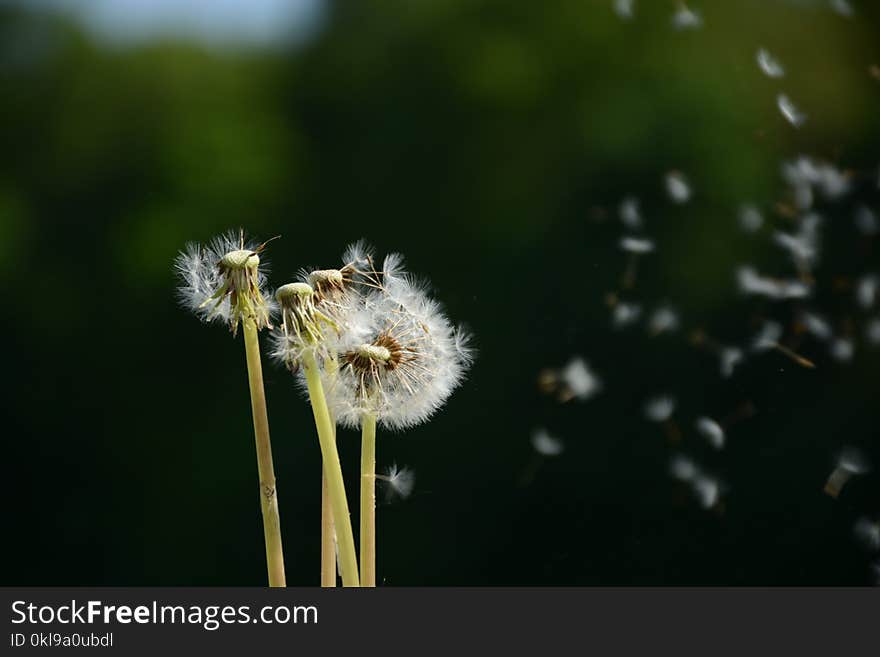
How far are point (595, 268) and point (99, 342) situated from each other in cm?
60

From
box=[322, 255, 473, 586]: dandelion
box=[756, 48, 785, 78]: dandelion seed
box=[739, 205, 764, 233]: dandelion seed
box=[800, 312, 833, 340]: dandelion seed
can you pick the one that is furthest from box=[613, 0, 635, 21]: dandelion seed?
box=[322, 255, 473, 586]: dandelion

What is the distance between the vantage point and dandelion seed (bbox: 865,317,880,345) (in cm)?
116

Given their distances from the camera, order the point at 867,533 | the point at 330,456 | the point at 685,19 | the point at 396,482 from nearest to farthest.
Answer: the point at 330,456
the point at 396,482
the point at 867,533
the point at 685,19

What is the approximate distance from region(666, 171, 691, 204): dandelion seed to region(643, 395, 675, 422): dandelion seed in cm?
24

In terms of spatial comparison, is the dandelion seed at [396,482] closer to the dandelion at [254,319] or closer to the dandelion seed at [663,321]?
the dandelion at [254,319]

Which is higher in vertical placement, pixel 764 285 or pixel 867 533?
pixel 764 285

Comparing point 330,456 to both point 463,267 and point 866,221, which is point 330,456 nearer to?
point 463,267

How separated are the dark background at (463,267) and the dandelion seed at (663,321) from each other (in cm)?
2

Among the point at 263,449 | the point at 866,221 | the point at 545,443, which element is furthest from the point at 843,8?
the point at 263,449

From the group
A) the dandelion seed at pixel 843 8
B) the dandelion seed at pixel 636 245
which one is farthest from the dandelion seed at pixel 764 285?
the dandelion seed at pixel 843 8

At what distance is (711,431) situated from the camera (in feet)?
3.77

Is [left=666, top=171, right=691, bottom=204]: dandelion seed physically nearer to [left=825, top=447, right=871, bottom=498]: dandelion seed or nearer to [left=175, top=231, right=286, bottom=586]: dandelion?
[left=825, top=447, right=871, bottom=498]: dandelion seed

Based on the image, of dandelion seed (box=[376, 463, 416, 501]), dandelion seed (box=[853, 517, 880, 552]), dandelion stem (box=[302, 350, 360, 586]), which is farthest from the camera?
dandelion seed (box=[853, 517, 880, 552])

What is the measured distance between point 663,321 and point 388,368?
32.1 inches
